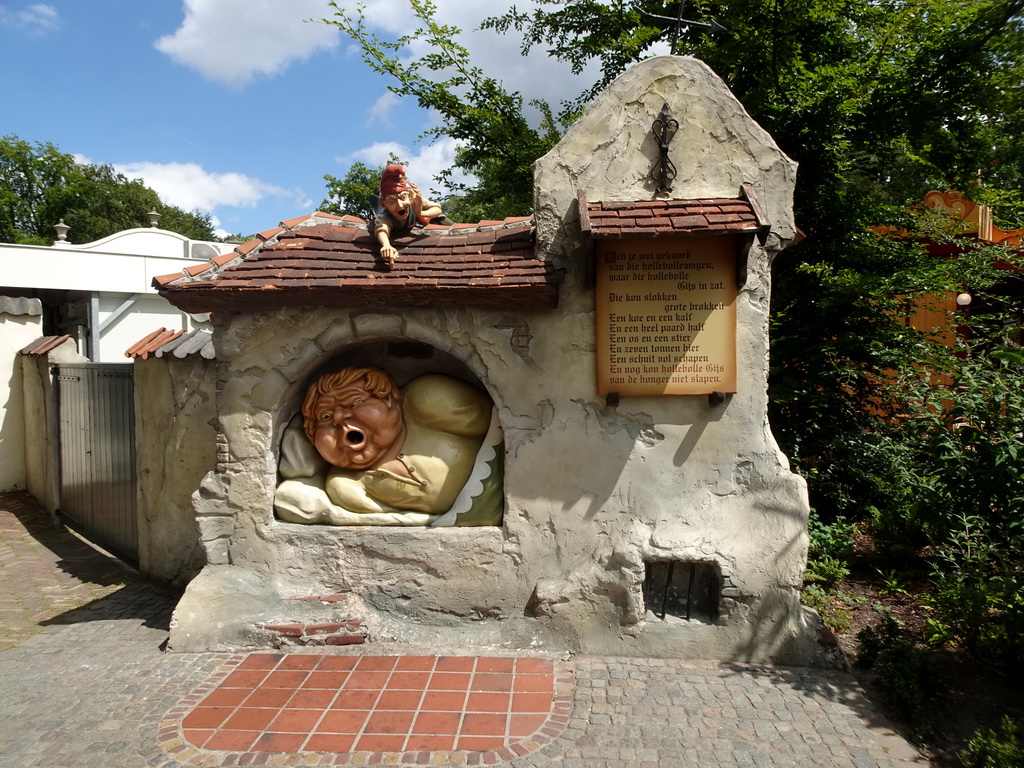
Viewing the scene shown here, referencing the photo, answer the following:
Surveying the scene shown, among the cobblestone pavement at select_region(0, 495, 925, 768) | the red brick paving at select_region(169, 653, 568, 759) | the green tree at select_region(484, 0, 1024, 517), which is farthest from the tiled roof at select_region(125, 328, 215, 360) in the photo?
the green tree at select_region(484, 0, 1024, 517)

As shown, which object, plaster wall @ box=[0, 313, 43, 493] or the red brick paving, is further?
plaster wall @ box=[0, 313, 43, 493]

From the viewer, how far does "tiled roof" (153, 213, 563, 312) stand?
4.34 m

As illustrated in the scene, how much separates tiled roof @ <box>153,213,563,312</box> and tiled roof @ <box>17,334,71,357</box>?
4.64m

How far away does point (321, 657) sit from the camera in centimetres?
436

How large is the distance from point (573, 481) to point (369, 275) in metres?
2.00

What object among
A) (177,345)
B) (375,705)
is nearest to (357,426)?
(375,705)

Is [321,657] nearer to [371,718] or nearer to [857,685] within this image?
[371,718]

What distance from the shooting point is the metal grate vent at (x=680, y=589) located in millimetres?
4484

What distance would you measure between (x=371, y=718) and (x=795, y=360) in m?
5.62

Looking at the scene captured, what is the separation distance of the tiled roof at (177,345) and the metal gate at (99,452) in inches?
25.6

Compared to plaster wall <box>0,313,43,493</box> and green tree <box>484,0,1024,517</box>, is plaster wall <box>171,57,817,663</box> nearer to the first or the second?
green tree <box>484,0,1024,517</box>

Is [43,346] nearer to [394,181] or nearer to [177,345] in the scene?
[177,345]

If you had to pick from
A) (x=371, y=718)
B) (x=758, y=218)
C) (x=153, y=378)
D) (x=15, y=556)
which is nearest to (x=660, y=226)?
(x=758, y=218)

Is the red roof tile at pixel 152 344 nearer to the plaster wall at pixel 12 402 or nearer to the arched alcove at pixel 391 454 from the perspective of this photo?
the arched alcove at pixel 391 454
